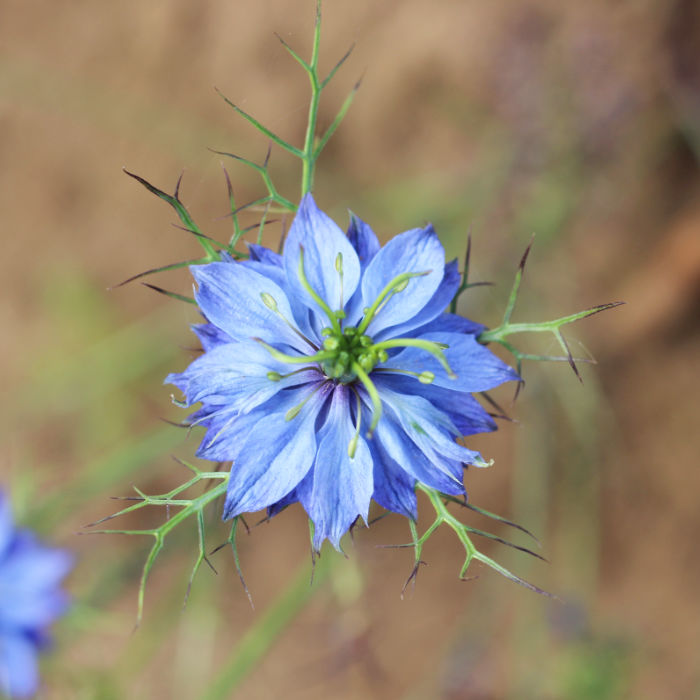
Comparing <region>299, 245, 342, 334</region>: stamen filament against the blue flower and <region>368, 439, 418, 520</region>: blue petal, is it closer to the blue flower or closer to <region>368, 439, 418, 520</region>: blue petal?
<region>368, 439, 418, 520</region>: blue petal

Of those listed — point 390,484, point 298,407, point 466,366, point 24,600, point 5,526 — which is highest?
point 466,366

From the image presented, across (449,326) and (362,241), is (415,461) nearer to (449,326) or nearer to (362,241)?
(449,326)

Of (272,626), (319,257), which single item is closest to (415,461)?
(319,257)

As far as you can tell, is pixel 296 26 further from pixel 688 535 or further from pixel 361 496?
pixel 688 535

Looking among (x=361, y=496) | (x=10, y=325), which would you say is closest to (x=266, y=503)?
(x=361, y=496)

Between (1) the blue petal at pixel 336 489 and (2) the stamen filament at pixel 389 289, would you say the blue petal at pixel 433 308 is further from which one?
(1) the blue petal at pixel 336 489

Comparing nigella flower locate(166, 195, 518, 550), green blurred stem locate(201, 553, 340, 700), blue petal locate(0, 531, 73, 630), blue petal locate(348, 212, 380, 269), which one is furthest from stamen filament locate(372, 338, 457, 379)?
blue petal locate(0, 531, 73, 630)
